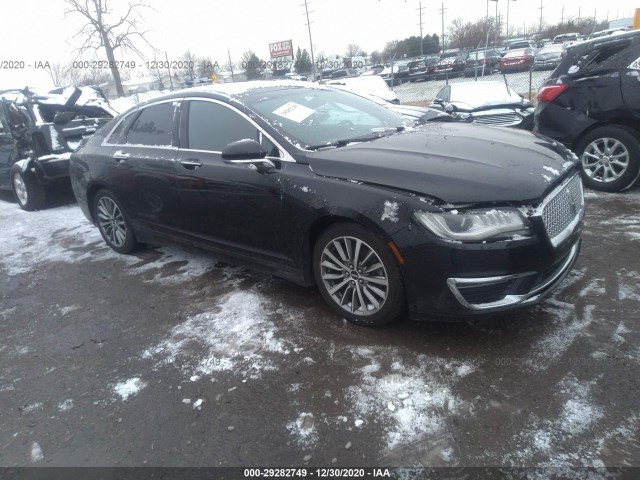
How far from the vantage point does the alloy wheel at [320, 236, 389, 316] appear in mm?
3059

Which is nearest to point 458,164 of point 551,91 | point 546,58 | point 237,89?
point 237,89

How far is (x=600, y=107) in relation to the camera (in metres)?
5.28

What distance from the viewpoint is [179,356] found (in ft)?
10.6

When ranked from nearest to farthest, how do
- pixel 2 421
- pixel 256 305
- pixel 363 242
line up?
pixel 2 421, pixel 363 242, pixel 256 305

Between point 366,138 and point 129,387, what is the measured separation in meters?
2.40

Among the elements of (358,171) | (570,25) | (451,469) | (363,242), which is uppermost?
(570,25)

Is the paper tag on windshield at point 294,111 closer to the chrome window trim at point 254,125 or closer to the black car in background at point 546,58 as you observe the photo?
the chrome window trim at point 254,125

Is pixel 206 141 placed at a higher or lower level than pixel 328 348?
higher

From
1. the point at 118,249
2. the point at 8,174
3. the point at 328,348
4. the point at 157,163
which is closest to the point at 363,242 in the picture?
the point at 328,348

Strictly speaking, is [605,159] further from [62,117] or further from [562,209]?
[62,117]

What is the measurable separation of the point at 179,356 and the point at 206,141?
177 centimetres

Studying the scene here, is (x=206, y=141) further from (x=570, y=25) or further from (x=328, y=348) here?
(x=570, y=25)

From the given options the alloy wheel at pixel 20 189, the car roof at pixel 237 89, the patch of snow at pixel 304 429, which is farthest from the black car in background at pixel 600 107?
the alloy wheel at pixel 20 189

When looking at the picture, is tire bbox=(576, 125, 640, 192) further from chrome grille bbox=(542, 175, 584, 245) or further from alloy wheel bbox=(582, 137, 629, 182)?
chrome grille bbox=(542, 175, 584, 245)
